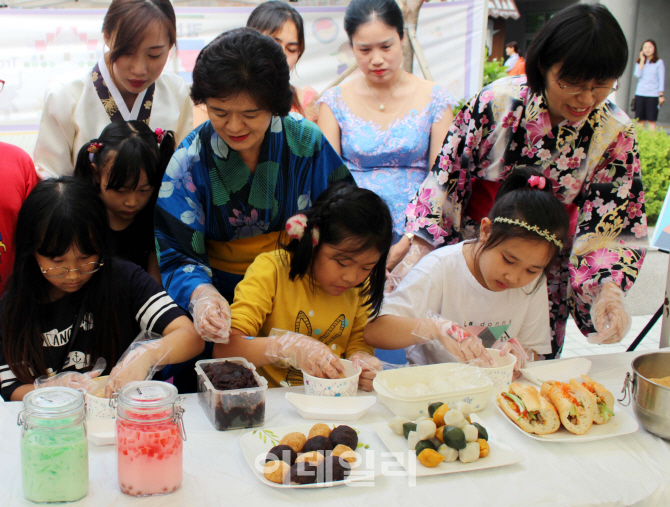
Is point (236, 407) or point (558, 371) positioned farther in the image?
point (558, 371)

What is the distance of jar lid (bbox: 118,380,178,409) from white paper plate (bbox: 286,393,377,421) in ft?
1.27

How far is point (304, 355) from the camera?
5.17ft

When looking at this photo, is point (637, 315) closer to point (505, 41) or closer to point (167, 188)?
point (167, 188)

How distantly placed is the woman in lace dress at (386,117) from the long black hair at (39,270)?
141 centimetres

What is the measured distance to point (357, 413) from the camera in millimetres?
1429

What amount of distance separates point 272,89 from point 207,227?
1.64ft

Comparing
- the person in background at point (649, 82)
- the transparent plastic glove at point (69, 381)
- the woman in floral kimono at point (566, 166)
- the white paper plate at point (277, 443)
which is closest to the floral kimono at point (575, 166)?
the woman in floral kimono at point (566, 166)

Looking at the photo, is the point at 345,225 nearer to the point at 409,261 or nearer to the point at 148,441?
the point at 409,261

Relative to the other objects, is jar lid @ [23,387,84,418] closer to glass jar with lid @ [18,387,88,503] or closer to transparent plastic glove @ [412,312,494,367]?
glass jar with lid @ [18,387,88,503]

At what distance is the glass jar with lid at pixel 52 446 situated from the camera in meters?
1.05

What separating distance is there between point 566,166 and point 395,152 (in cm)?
95

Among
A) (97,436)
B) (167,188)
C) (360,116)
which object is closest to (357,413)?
(97,436)

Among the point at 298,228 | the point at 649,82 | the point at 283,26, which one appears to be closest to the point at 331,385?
the point at 298,228

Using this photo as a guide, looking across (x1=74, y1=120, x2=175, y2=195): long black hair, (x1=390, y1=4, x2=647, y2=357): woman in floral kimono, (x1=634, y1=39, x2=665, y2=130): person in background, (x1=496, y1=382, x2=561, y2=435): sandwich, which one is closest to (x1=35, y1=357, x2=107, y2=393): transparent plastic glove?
(x1=74, y1=120, x2=175, y2=195): long black hair
